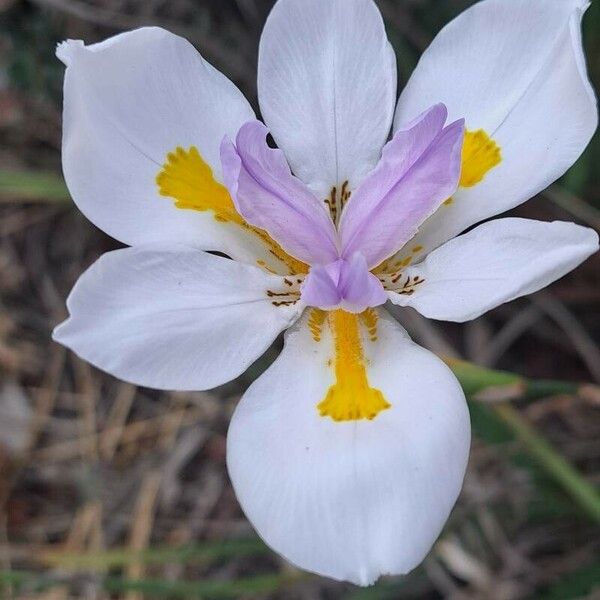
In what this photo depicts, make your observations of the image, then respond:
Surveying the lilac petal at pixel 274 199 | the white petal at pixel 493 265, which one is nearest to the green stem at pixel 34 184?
the lilac petal at pixel 274 199

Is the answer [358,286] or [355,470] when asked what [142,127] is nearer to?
[358,286]

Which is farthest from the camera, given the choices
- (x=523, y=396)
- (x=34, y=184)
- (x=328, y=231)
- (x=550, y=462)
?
(x=34, y=184)

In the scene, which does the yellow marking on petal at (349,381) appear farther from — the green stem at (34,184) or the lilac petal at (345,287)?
the green stem at (34,184)

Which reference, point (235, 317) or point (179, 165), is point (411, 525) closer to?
point (235, 317)

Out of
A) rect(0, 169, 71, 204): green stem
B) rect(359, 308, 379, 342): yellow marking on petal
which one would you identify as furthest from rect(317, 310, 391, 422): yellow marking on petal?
rect(0, 169, 71, 204): green stem

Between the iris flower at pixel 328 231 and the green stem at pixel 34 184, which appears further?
the green stem at pixel 34 184

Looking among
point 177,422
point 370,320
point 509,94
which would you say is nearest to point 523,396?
point 370,320
